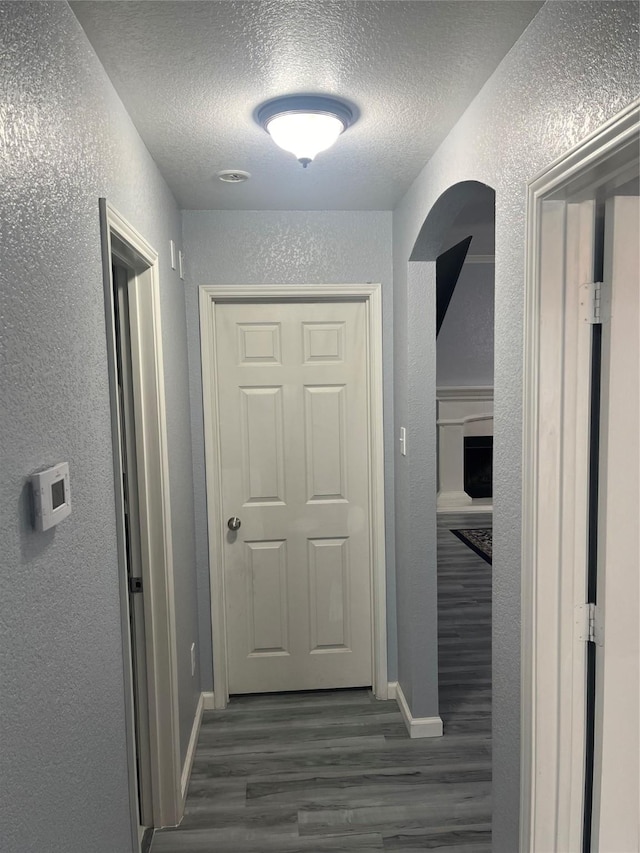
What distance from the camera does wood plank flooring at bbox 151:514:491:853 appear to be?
2.28m

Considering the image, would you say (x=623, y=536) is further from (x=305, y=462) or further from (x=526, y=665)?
(x=305, y=462)

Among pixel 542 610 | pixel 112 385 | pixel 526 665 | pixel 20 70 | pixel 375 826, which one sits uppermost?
pixel 20 70

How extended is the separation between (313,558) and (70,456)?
6.99 feet

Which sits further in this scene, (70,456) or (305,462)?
(305,462)

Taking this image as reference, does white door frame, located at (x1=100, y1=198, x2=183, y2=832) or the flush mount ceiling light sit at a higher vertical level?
the flush mount ceiling light

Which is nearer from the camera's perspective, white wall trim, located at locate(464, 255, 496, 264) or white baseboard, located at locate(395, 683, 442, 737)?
white baseboard, located at locate(395, 683, 442, 737)

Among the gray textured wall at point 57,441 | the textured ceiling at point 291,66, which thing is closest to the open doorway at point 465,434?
the textured ceiling at point 291,66

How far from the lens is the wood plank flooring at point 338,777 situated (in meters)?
2.28

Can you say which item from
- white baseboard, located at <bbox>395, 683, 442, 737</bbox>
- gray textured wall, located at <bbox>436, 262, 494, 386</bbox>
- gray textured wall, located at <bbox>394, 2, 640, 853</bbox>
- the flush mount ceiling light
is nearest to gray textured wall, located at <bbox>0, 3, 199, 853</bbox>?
the flush mount ceiling light

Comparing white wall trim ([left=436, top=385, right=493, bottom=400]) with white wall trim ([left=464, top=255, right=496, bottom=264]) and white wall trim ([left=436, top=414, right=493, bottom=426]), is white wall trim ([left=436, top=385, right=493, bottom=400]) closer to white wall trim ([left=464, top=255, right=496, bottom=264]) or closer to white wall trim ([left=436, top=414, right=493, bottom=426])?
white wall trim ([left=436, top=414, right=493, bottom=426])

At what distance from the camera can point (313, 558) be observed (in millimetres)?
3271

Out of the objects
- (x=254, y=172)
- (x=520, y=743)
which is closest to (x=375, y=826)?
(x=520, y=743)

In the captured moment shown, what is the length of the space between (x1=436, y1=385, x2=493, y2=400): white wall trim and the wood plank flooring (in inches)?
144

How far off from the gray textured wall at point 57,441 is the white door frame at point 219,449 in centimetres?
129
